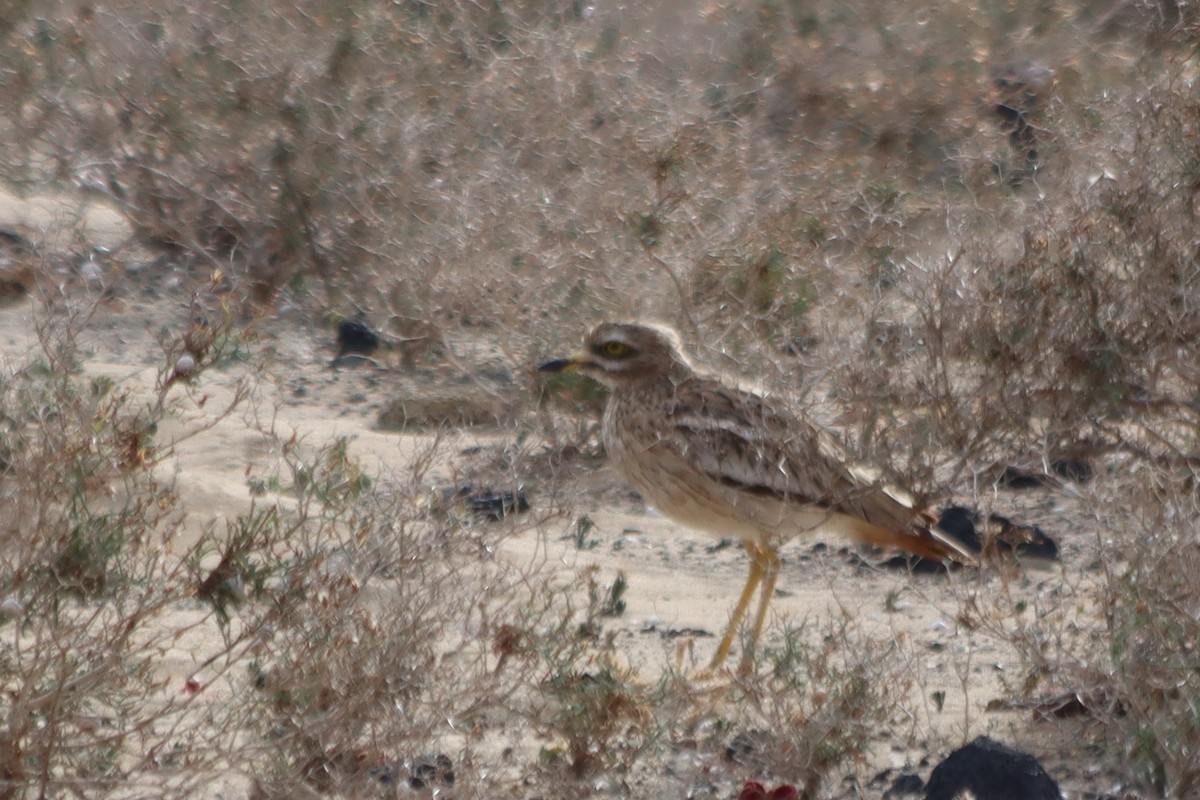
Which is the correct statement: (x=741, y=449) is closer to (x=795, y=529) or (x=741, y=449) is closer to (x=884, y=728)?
(x=795, y=529)

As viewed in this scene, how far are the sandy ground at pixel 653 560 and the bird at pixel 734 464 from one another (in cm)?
22

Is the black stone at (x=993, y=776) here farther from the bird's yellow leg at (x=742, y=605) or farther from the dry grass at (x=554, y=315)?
the bird's yellow leg at (x=742, y=605)

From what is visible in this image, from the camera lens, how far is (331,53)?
886cm

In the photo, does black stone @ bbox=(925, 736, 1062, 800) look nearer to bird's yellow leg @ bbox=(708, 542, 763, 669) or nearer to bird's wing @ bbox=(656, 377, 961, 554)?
bird's wing @ bbox=(656, 377, 961, 554)

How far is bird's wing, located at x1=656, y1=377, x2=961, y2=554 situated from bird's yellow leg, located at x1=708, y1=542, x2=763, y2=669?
41 cm

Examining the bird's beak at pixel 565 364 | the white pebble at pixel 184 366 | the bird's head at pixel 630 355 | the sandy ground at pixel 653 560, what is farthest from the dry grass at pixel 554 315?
the bird's beak at pixel 565 364

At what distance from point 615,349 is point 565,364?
0.20m

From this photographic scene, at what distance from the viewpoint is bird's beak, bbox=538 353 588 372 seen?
19.3 feet

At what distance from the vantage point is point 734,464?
5.36 metres

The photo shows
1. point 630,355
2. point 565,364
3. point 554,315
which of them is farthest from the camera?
point 554,315

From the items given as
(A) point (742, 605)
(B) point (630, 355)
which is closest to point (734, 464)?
(A) point (742, 605)

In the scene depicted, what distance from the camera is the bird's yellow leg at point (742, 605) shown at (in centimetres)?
536

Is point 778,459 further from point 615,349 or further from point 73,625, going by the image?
point 73,625

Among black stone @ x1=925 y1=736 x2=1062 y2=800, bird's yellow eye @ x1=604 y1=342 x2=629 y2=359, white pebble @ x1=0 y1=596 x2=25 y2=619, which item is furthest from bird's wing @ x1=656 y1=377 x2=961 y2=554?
white pebble @ x1=0 y1=596 x2=25 y2=619
